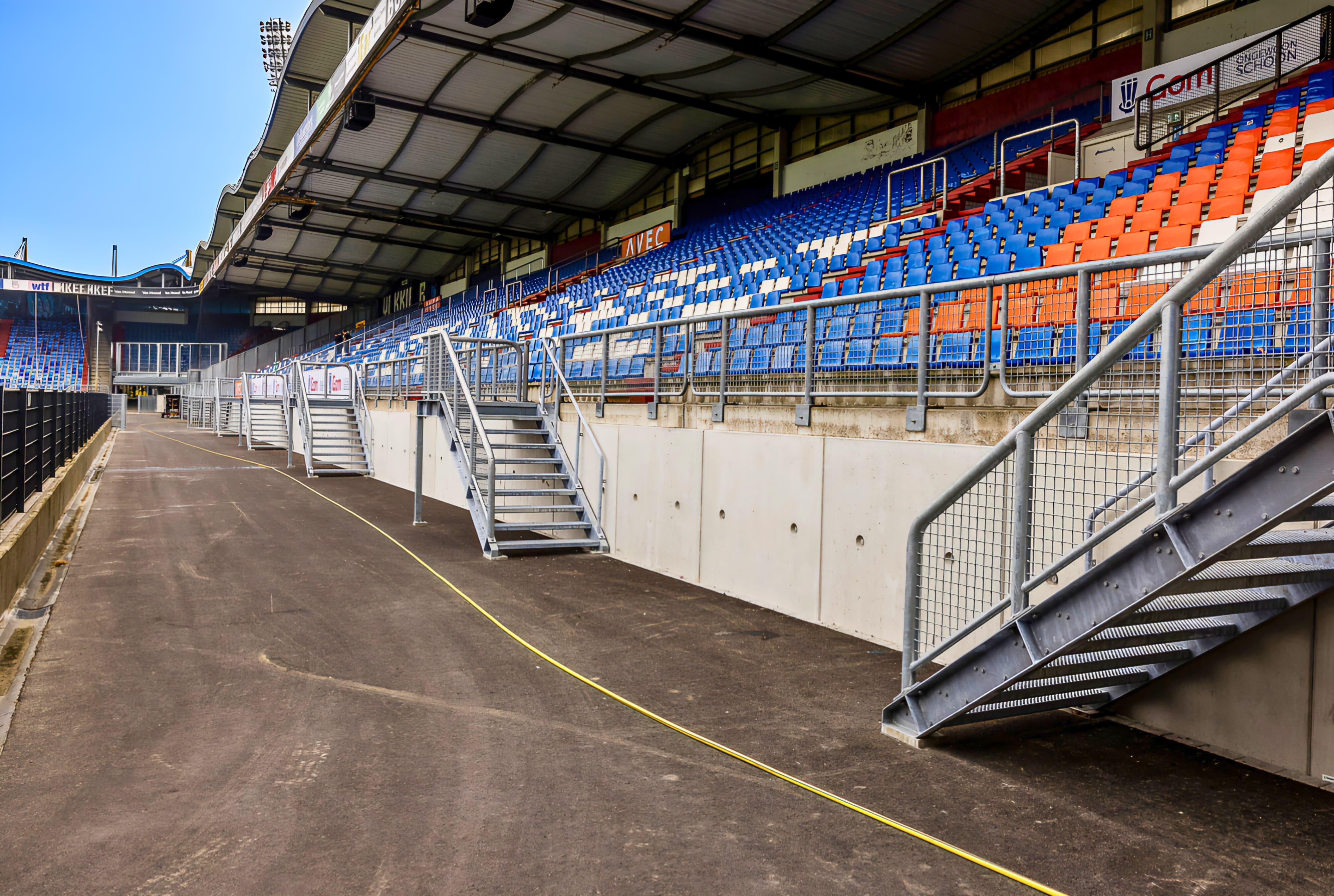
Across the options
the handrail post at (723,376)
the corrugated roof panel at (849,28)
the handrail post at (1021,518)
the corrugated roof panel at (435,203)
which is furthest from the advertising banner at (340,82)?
the handrail post at (1021,518)

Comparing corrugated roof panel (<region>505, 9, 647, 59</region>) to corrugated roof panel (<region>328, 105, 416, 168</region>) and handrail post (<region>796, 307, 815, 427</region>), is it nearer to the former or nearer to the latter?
corrugated roof panel (<region>328, 105, 416, 168</region>)

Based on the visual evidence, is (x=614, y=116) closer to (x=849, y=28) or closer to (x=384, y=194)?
(x=849, y=28)

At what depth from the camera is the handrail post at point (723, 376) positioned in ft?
28.6

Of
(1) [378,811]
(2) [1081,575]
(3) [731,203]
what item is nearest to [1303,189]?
(2) [1081,575]

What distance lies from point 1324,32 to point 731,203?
16627mm

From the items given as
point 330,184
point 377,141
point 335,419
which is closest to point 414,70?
point 377,141

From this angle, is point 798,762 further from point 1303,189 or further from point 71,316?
point 71,316

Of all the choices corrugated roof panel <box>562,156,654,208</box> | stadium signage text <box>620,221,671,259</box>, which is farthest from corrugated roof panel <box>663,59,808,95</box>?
corrugated roof panel <box>562,156,654,208</box>

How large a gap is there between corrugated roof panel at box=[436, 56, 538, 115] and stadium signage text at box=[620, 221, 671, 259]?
6.53m

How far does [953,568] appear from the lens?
6211 millimetres

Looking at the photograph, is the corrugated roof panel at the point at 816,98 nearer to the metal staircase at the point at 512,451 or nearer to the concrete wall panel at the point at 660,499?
the metal staircase at the point at 512,451

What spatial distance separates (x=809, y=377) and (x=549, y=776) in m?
4.37

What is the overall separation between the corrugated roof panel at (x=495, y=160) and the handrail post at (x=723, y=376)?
69.0ft

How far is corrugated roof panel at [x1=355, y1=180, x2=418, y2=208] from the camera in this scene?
32219 millimetres
